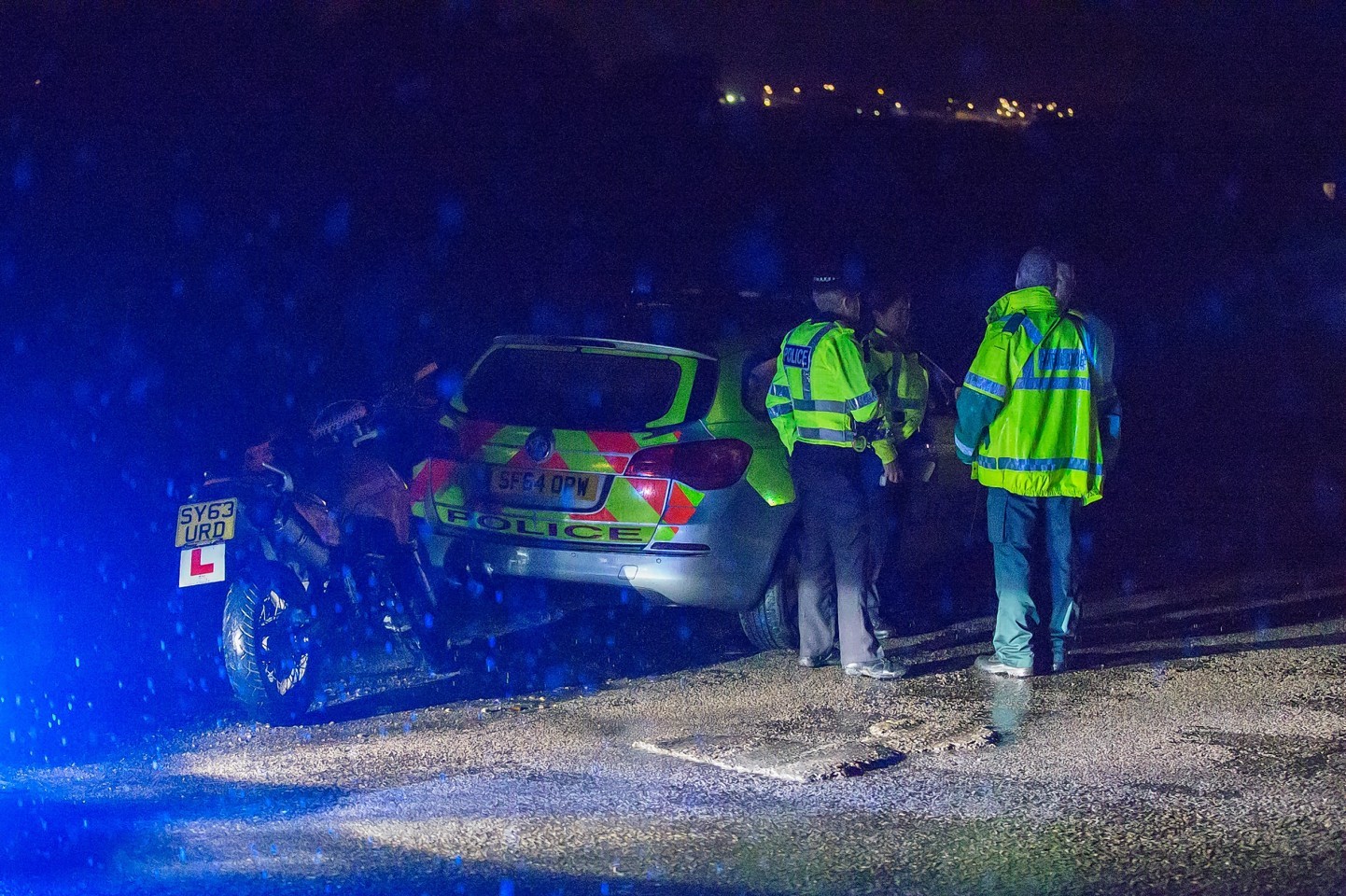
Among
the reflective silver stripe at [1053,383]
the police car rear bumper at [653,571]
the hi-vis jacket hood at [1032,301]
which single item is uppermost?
the hi-vis jacket hood at [1032,301]

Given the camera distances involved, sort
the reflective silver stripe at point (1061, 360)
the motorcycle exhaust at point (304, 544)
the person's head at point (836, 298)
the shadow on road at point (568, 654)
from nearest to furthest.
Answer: the motorcycle exhaust at point (304, 544) → the reflective silver stripe at point (1061, 360) → the person's head at point (836, 298) → the shadow on road at point (568, 654)

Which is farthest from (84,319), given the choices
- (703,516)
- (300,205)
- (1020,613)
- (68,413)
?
(1020,613)

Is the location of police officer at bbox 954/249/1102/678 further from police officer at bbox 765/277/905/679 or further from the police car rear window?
the police car rear window

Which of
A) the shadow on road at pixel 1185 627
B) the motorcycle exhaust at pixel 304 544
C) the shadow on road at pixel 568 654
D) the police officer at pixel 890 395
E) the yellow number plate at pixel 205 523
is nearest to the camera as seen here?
the yellow number plate at pixel 205 523

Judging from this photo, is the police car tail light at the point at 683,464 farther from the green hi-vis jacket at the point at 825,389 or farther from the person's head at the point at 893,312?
the person's head at the point at 893,312

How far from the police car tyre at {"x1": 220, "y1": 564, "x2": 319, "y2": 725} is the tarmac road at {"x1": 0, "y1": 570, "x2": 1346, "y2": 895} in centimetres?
15

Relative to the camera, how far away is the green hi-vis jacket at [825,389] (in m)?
6.14

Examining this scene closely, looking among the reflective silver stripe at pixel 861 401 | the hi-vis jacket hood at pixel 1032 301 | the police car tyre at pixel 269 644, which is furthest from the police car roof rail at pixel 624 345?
the police car tyre at pixel 269 644

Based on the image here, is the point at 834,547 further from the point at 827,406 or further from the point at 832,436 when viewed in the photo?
the point at 827,406

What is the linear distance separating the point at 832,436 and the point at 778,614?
1028 millimetres

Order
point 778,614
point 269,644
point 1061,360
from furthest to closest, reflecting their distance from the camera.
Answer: point 778,614
point 1061,360
point 269,644

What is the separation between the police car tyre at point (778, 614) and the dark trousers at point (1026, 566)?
0.93m

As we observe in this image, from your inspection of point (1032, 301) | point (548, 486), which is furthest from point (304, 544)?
point (1032, 301)

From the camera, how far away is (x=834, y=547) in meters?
6.33
